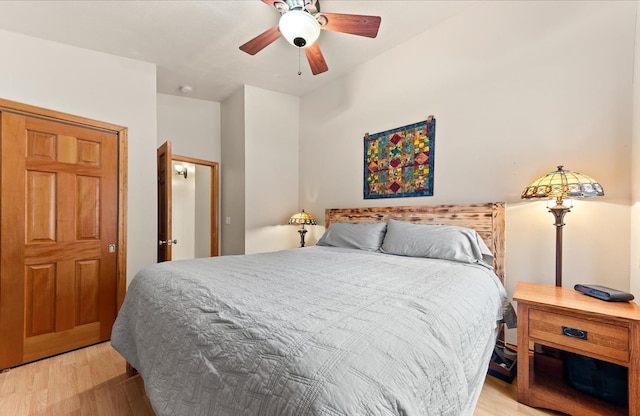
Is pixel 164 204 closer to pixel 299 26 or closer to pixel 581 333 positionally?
pixel 299 26

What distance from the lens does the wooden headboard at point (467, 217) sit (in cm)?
226

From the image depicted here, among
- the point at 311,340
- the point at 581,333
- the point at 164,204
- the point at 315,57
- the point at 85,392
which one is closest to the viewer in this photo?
the point at 311,340

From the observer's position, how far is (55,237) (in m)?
2.42

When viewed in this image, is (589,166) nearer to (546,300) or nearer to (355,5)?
(546,300)

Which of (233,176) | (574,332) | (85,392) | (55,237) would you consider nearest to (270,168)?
(233,176)

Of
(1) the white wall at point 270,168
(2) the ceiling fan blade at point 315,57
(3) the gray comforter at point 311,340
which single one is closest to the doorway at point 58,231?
(3) the gray comforter at point 311,340

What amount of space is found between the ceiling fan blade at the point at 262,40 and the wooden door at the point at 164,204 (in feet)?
4.76

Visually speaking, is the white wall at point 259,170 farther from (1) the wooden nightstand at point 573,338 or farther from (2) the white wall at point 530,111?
(1) the wooden nightstand at point 573,338

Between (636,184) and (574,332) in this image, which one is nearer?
(574,332)

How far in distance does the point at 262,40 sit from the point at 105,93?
1871 mm

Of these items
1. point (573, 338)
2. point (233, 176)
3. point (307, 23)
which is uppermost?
point (307, 23)

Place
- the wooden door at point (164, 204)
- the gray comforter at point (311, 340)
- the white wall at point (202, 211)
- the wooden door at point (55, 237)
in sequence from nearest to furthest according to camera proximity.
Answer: the gray comforter at point (311, 340) < the wooden door at point (55, 237) < the wooden door at point (164, 204) < the white wall at point (202, 211)

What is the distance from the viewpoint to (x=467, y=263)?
2076 millimetres

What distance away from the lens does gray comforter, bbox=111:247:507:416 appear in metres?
0.70
